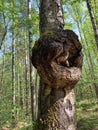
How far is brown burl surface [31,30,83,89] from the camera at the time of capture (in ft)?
7.15

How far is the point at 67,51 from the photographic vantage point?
2.29m

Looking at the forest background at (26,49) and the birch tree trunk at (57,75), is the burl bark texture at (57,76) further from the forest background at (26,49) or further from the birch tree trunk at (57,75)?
the forest background at (26,49)

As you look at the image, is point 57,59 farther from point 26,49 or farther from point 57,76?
point 26,49

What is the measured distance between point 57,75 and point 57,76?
0.01 meters

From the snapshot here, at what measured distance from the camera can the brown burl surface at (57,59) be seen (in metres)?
2.18

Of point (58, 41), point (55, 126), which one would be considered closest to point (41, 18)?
point (58, 41)

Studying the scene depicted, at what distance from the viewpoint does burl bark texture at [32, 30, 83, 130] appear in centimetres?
219

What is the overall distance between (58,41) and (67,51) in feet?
0.49

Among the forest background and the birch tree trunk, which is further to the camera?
the forest background

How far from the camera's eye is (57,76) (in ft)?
7.23

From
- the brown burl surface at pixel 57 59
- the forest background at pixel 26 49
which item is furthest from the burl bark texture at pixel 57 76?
the forest background at pixel 26 49

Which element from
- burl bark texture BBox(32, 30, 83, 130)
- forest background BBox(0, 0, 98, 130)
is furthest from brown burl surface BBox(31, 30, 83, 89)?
forest background BBox(0, 0, 98, 130)

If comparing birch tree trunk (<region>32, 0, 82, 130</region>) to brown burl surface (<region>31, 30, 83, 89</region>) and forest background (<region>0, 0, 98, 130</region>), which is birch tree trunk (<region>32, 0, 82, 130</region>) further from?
forest background (<region>0, 0, 98, 130</region>)

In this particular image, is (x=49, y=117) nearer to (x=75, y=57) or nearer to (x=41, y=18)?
(x=75, y=57)
